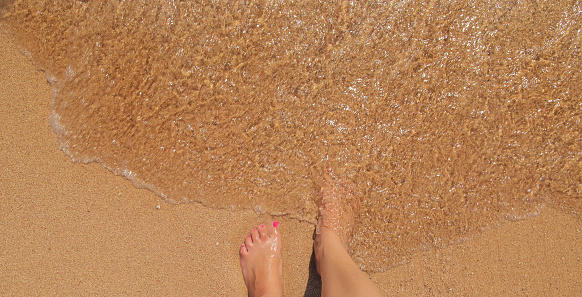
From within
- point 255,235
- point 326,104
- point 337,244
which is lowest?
point 255,235

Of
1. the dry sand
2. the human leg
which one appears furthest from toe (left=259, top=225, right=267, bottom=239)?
the human leg

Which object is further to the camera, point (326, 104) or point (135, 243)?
point (326, 104)

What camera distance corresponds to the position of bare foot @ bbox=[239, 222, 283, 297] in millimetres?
2012

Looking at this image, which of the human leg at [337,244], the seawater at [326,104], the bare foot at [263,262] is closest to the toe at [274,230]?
the bare foot at [263,262]

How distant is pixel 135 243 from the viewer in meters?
2.00

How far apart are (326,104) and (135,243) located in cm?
155

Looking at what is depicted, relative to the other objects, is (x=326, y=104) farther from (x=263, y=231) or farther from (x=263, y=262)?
(x=263, y=262)

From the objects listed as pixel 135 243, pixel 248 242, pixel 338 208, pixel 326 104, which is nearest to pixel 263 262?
pixel 248 242

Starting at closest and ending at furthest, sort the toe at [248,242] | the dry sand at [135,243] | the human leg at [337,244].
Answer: the human leg at [337,244] < the dry sand at [135,243] < the toe at [248,242]

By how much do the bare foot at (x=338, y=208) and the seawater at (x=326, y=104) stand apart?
0.21ft

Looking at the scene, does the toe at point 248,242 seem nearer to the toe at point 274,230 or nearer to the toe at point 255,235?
the toe at point 255,235

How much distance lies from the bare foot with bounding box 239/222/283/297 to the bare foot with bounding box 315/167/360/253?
309mm

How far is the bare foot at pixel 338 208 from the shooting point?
205 cm

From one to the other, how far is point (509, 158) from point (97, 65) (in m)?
2.90
